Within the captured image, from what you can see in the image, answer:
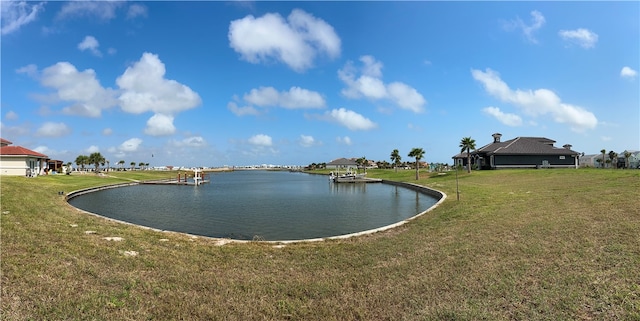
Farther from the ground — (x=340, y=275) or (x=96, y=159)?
(x=96, y=159)

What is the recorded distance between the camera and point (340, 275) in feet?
27.3

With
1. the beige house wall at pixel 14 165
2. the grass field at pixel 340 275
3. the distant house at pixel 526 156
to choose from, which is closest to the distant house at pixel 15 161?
the beige house wall at pixel 14 165

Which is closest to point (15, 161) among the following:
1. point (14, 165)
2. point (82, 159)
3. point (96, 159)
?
point (14, 165)

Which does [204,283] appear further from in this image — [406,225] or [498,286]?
[406,225]

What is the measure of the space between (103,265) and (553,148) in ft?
210

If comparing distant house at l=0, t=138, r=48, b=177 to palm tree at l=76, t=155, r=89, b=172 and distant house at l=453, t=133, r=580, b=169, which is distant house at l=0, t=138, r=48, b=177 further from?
distant house at l=453, t=133, r=580, b=169

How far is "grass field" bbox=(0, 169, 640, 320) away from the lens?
228 inches

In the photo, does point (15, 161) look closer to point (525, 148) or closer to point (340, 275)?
point (340, 275)

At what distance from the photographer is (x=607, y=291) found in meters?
5.98

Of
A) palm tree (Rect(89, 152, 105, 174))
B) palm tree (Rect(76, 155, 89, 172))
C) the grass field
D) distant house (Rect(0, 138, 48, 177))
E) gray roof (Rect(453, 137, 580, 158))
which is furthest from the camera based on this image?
palm tree (Rect(76, 155, 89, 172))

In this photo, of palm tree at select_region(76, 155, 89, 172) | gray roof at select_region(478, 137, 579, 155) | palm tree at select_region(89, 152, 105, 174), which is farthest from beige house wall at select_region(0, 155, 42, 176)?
gray roof at select_region(478, 137, 579, 155)

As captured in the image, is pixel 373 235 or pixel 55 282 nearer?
pixel 55 282

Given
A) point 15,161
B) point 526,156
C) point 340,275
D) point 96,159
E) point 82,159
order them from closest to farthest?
point 340,275 → point 15,161 → point 526,156 → point 96,159 → point 82,159

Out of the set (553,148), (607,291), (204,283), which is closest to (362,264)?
(204,283)
